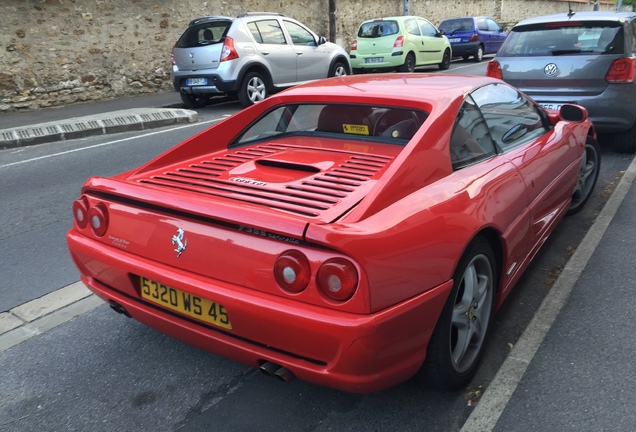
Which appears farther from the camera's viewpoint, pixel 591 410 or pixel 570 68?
pixel 570 68

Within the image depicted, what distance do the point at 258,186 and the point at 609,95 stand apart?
5189mm

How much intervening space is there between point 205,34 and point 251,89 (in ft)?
4.45

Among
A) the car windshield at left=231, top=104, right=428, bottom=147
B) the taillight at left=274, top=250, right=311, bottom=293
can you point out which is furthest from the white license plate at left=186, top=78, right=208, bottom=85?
the taillight at left=274, top=250, right=311, bottom=293

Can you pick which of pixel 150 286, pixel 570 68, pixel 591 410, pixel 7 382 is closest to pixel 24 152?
pixel 7 382

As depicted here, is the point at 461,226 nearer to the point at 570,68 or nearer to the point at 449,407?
the point at 449,407

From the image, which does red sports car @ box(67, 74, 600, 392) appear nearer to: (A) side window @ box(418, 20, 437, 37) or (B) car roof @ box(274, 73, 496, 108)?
(B) car roof @ box(274, 73, 496, 108)

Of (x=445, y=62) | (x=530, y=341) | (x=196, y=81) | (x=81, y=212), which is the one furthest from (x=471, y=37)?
(x=81, y=212)

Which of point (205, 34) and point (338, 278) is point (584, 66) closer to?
point (338, 278)

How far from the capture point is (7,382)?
9.32ft

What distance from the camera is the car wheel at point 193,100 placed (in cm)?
1185

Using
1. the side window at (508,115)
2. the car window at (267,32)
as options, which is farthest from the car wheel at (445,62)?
the side window at (508,115)

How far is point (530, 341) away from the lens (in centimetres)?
302

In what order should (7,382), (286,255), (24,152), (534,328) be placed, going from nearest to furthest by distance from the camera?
(286,255), (7,382), (534,328), (24,152)

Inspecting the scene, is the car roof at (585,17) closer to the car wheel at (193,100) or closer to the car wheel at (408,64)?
the car wheel at (193,100)
